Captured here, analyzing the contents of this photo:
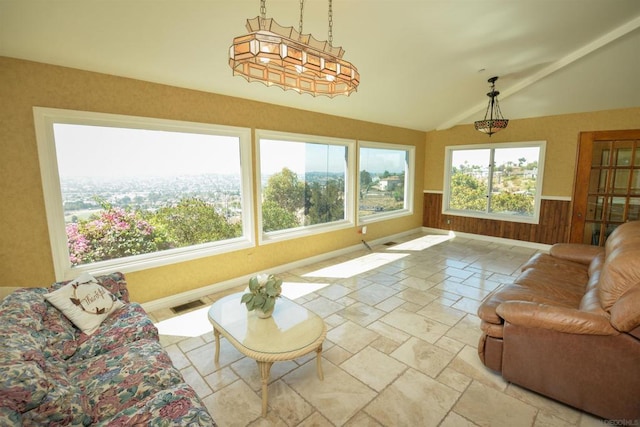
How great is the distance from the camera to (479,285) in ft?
12.9

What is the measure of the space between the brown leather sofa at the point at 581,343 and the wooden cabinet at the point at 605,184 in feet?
8.16

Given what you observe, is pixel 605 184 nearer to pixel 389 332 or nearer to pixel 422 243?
pixel 422 243

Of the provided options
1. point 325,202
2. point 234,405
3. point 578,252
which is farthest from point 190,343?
point 578,252

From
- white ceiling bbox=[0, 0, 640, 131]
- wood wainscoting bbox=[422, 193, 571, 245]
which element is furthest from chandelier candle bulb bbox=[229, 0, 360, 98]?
wood wainscoting bbox=[422, 193, 571, 245]

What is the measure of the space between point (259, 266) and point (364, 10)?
3.27 meters

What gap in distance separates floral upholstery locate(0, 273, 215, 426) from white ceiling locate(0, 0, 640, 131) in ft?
6.45

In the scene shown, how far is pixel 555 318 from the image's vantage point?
6.10 feet

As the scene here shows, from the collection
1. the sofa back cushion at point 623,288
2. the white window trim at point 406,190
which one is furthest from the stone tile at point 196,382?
the white window trim at point 406,190

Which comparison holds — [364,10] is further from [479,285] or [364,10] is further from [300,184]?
[479,285]

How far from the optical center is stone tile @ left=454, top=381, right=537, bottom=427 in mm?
1829

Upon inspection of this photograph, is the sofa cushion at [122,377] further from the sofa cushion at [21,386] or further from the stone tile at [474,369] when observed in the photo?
the stone tile at [474,369]

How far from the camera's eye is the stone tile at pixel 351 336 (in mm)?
2625

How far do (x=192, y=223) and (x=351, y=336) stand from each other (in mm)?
2350

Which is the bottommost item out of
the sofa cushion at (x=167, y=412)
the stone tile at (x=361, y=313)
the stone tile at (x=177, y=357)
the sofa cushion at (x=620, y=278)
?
the stone tile at (x=177, y=357)
